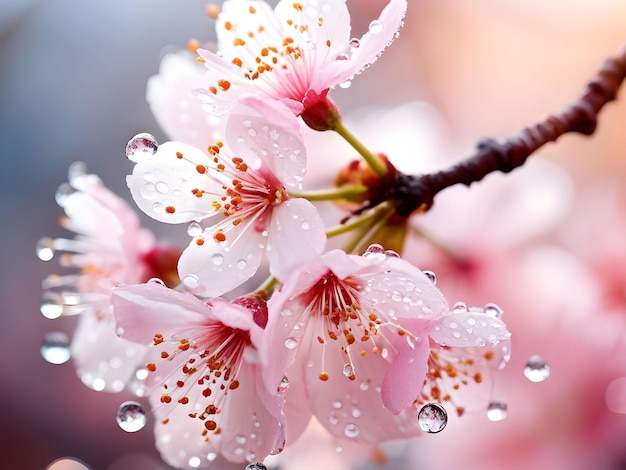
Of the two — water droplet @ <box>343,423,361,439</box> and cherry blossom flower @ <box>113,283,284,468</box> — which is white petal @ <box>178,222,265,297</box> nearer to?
cherry blossom flower @ <box>113,283,284,468</box>

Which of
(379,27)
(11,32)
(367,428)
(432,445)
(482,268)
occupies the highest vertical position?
(11,32)

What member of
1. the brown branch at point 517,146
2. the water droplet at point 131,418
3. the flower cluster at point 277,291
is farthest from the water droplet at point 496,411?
the water droplet at point 131,418

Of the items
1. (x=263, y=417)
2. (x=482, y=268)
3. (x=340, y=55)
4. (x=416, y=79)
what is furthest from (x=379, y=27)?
(x=416, y=79)

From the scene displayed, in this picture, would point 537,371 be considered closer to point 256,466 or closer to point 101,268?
point 256,466

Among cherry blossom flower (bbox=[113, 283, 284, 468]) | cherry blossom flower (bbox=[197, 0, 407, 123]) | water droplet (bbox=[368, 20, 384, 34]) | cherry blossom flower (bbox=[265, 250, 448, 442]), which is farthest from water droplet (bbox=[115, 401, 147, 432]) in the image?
water droplet (bbox=[368, 20, 384, 34])

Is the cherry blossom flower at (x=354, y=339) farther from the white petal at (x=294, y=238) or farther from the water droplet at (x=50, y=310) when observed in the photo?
the water droplet at (x=50, y=310)

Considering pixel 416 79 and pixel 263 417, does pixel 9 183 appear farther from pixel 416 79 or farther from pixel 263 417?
pixel 263 417

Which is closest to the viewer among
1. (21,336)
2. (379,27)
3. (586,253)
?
(379,27)

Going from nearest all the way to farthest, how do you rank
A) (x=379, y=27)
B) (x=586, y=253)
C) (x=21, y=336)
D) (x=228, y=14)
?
(x=379, y=27), (x=228, y=14), (x=586, y=253), (x=21, y=336)
